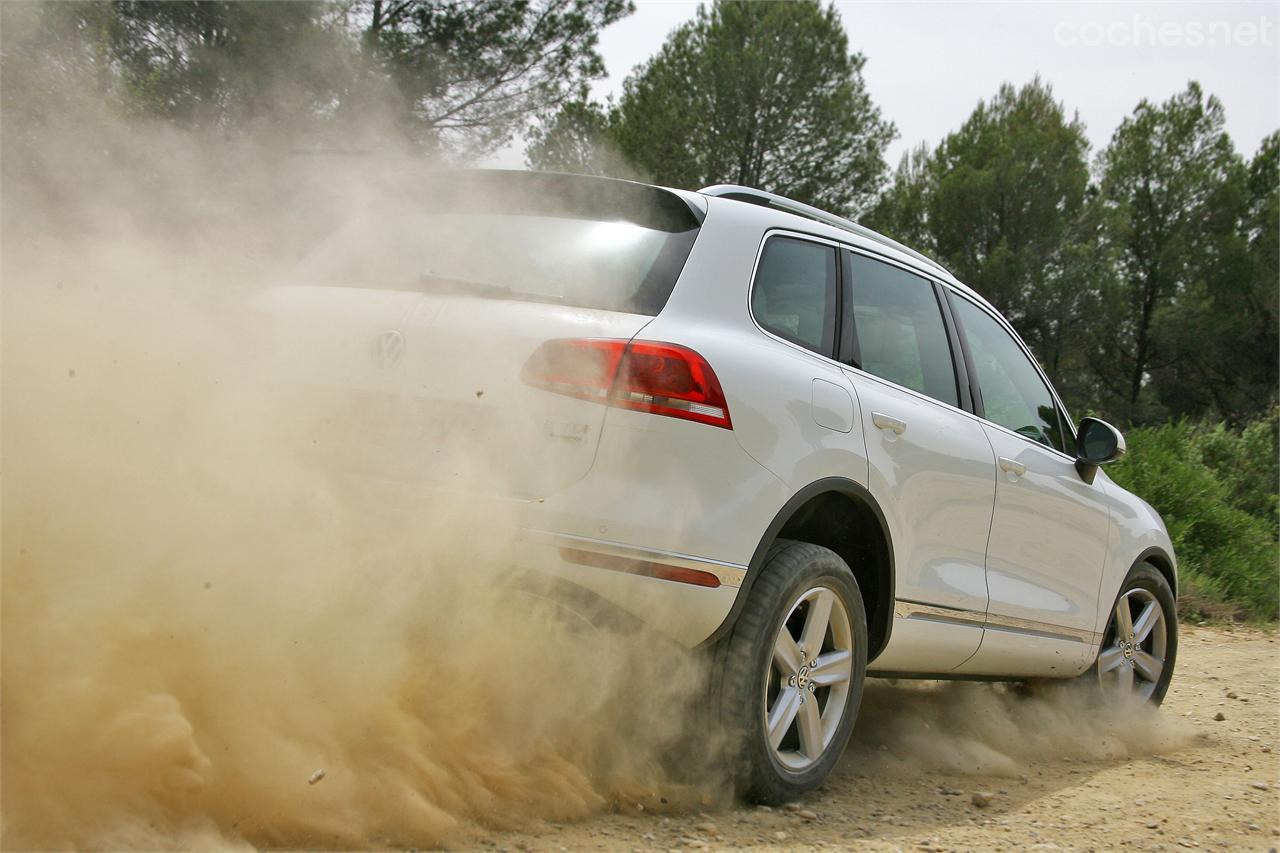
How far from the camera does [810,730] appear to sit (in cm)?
365

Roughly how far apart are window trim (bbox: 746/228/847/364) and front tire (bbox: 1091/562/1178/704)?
7.88ft

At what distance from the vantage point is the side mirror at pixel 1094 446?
5039 mm

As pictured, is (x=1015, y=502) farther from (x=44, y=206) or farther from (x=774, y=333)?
(x=44, y=206)

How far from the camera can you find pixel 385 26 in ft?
50.8

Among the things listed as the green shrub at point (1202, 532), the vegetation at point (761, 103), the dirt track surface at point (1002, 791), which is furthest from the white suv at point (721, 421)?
the vegetation at point (761, 103)

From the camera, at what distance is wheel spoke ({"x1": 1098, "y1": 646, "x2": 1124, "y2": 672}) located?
5492 millimetres

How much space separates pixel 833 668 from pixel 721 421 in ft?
3.31

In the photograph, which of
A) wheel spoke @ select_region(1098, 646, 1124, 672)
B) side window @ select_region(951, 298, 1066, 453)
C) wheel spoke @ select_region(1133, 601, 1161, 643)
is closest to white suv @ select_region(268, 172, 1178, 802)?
side window @ select_region(951, 298, 1066, 453)

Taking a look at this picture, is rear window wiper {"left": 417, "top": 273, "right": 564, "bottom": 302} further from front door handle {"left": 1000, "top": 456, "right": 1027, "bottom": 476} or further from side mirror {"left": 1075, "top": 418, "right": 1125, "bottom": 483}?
side mirror {"left": 1075, "top": 418, "right": 1125, "bottom": 483}

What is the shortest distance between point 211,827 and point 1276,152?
40094mm

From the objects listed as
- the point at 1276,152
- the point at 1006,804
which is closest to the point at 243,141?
the point at 1006,804

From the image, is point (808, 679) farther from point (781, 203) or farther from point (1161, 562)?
point (1161, 562)

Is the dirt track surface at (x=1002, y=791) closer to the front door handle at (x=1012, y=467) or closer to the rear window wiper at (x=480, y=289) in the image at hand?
the front door handle at (x=1012, y=467)

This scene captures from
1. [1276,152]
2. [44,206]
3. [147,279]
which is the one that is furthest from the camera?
[1276,152]
